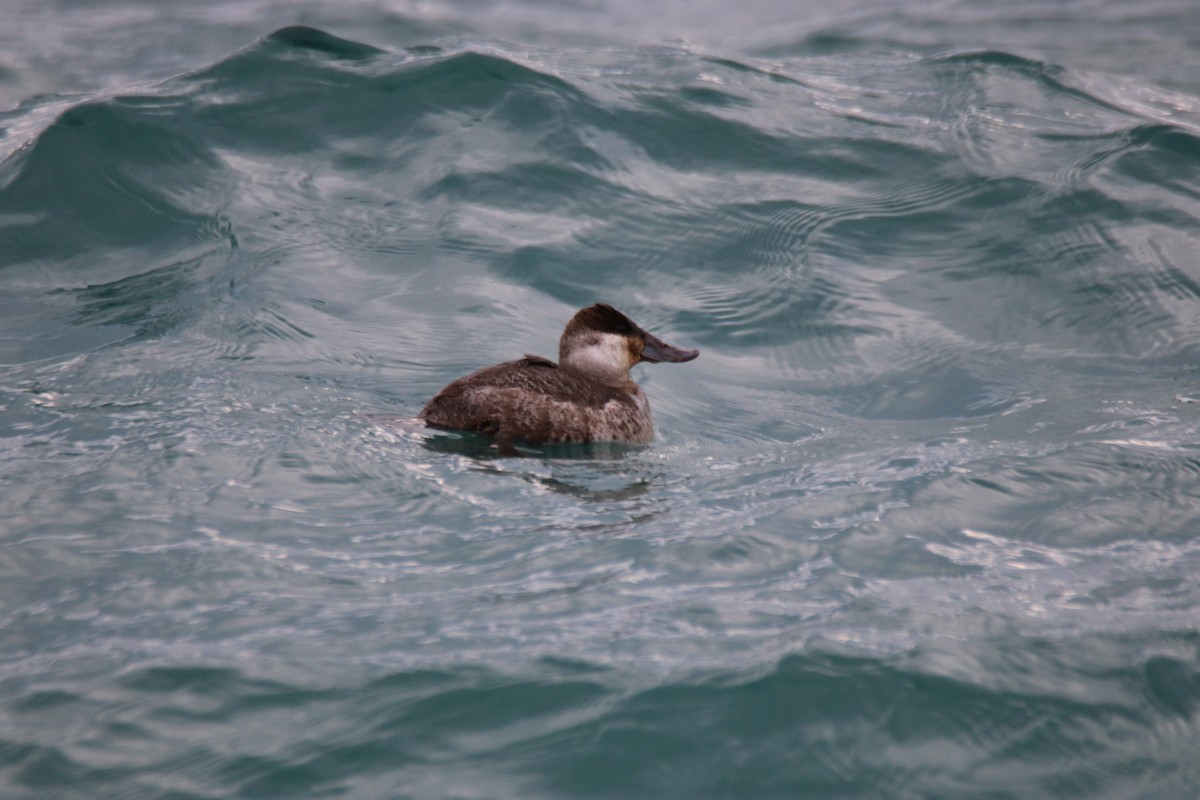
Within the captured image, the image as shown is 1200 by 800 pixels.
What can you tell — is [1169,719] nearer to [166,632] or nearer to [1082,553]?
[1082,553]

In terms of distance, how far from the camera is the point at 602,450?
7234mm

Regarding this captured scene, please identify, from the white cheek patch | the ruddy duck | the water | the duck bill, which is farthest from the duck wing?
the duck bill

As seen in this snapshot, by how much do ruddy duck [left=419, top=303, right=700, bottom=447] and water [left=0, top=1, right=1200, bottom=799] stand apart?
276 millimetres

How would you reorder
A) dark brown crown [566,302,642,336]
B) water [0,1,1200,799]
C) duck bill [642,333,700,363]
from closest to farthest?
1. water [0,1,1200,799]
2. dark brown crown [566,302,642,336]
3. duck bill [642,333,700,363]

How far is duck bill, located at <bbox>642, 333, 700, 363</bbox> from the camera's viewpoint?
7.97 metres

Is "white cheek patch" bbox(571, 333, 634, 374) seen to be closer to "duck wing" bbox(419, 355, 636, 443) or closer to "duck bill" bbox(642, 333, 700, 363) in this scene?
"duck bill" bbox(642, 333, 700, 363)

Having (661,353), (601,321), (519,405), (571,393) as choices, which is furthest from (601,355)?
(519,405)

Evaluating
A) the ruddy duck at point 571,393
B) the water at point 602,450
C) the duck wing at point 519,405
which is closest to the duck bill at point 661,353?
the ruddy duck at point 571,393

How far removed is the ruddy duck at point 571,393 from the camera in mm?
6957

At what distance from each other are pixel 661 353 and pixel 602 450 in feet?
3.43

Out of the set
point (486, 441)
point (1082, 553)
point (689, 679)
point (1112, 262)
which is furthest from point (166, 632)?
point (1112, 262)

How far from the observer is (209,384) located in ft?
24.3

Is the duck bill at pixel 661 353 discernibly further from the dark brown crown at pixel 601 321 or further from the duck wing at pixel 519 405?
the duck wing at pixel 519 405

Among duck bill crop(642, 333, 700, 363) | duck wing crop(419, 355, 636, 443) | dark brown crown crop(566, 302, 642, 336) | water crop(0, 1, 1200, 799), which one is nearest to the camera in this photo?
water crop(0, 1, 1200, 799)
